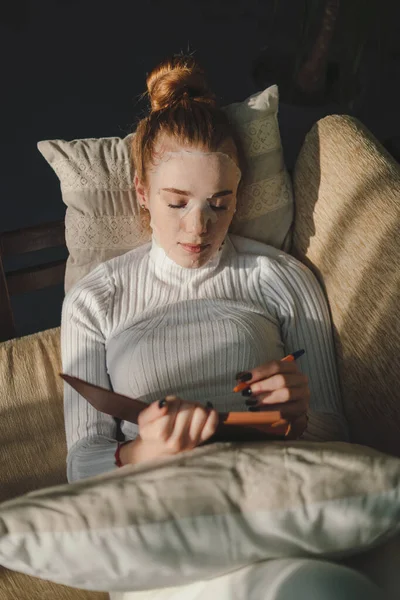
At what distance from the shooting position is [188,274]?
1244 mm

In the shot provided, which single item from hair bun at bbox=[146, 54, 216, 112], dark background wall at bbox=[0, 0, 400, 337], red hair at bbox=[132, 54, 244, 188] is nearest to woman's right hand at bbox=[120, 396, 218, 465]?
red hair at bbox=[132, 54, 244, 188]

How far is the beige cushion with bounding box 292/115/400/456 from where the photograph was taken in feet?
3.66

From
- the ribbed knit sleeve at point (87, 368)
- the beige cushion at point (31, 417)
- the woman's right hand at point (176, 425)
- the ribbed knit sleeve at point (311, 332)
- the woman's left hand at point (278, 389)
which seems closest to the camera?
the woman's right hand at point (176, 425)

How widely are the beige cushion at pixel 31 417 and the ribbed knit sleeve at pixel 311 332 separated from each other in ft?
1.69

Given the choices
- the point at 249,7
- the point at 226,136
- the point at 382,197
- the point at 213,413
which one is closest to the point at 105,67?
the point at 249,7

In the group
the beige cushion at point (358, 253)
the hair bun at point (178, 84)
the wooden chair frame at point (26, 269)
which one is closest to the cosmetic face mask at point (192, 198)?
the hair bun at point (178, 84)

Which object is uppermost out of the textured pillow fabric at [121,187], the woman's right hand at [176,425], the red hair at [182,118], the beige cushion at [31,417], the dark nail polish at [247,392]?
the red hair at [182,118]

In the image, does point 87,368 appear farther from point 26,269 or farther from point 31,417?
point 26,269

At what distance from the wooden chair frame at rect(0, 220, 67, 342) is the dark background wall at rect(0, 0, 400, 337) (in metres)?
0.61

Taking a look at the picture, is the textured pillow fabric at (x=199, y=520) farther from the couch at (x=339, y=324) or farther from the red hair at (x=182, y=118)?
the red hair at (x=182, y=118)

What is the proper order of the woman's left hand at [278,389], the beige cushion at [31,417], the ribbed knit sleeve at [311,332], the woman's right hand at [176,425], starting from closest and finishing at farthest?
the woman's right hand at [176,425]
the woman's left hand at [278,389]
the ribbed knit sleeve at [311,332]
the beige cushion at [31,417]

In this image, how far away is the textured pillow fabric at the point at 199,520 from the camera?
26.3 inches

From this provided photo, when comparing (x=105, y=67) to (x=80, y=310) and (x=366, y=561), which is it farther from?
(x=366, y=561)

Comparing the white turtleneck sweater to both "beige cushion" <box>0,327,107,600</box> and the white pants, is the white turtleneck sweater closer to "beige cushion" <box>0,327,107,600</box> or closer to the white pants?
"beige cushion" <box>0,327,107,600</box>
